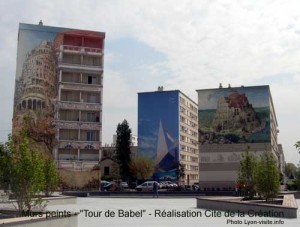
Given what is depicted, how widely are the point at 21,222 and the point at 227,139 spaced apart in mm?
54455

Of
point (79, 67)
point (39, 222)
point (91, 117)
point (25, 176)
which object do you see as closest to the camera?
point (39, 222)

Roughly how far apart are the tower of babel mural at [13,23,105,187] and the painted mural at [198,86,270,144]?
17055 millimetres

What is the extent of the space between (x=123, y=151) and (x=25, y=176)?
65.0m

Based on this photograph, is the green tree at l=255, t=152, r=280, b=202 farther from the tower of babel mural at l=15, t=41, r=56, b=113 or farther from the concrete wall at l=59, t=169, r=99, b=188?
the tower of babel mural at l=15, t=41, r=56, b=113

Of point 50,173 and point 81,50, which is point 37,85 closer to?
point 81,50

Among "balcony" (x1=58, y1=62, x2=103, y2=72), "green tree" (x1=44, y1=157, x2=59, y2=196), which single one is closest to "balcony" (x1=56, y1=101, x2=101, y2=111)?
"balcony" (x1=58, y1=62, x2=103, y2=72)

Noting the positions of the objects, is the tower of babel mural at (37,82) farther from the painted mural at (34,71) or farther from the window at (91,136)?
the window at (91,136)

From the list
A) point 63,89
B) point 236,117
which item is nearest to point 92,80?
point 63,89

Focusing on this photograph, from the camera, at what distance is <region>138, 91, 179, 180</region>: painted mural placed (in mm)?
86312

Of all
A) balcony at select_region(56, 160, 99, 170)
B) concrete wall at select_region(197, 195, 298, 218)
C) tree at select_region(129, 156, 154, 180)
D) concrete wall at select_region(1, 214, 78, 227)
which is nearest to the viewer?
concrete wall at select_region(1, 214, 78, 227)

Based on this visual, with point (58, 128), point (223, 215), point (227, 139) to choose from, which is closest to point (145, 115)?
point (227, 139)

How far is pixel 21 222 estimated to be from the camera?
10250 mm

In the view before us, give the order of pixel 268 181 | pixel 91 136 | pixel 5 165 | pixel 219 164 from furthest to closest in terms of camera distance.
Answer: pixel 219 164 → pixel 91 136 → pixel 268 181 → pixel 5 165

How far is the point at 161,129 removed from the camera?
86.4m
